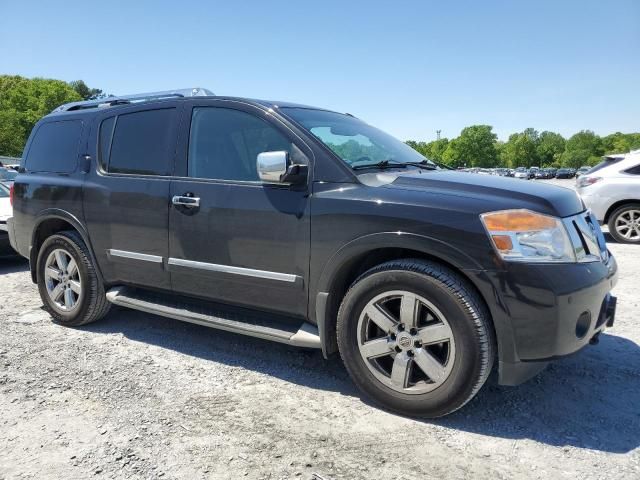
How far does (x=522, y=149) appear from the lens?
123500mm

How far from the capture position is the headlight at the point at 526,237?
244cm

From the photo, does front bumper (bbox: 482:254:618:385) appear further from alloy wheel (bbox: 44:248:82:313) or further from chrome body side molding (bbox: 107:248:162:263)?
alloy wheel (bbox: 44:248:82:313)

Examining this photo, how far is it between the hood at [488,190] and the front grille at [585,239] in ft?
0.18

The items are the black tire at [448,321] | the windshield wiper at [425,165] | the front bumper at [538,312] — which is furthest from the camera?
the windshield wiper at [425,165]

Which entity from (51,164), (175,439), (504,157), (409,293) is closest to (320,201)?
(409,293)

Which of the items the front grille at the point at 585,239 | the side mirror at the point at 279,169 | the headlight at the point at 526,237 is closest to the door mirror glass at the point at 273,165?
the side mirror at the point at 279,169

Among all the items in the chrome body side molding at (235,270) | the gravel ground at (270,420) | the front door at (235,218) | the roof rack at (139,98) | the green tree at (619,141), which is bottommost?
the gravel ground at (270,420)

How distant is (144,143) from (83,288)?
1.35 meters

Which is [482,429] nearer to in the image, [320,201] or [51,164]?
[320,201]

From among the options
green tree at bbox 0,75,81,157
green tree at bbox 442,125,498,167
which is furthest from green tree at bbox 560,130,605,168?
green tree at bbox 0,75,81,157

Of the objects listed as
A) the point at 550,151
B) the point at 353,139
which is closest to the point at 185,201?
the point at 353,139

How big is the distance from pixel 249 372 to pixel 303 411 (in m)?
0.66

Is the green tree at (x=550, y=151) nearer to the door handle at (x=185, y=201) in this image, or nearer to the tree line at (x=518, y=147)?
the tree line at (x=518, y=147)

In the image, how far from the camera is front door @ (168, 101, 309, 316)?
3.05m
